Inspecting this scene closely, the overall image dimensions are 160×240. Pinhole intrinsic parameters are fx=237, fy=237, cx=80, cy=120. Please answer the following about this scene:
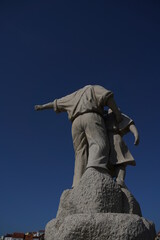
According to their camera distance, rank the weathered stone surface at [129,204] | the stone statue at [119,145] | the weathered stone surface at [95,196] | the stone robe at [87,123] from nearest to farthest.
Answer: the weathered stone surface at [95,196] → the weathered stone surface at [129,204] → the stone robe at [87,123] → the stone statue at [119,145]

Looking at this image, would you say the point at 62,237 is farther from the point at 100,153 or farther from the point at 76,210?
the point at 100,153

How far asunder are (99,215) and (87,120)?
5.56 ft

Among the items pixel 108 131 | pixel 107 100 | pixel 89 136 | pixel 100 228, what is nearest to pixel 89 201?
pixel 100 228

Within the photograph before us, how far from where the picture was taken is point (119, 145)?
4105mm

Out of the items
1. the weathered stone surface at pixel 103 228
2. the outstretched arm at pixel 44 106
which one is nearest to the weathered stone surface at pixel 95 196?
the weathered stone surface at pixel 103 228

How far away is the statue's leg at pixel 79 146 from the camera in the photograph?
13.1 feet

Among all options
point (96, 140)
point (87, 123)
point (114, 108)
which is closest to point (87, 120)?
point (87, 123)

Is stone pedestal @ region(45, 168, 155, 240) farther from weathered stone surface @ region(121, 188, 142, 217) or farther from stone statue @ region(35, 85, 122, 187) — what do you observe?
stone statue @ region(35, 85, 122, 187)

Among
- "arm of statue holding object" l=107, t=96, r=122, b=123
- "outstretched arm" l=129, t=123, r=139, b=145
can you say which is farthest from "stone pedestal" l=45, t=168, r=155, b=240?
"arm of statue holding object" l=107, t=96, r=122, b=123

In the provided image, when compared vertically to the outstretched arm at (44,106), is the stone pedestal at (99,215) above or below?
A: below

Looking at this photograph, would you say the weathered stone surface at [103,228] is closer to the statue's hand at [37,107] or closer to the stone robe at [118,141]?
the stone robe at [118,141]

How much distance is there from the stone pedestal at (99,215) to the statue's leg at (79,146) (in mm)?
503

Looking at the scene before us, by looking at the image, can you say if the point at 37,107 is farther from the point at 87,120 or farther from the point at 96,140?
the point at 96,140

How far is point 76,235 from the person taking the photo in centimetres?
268
